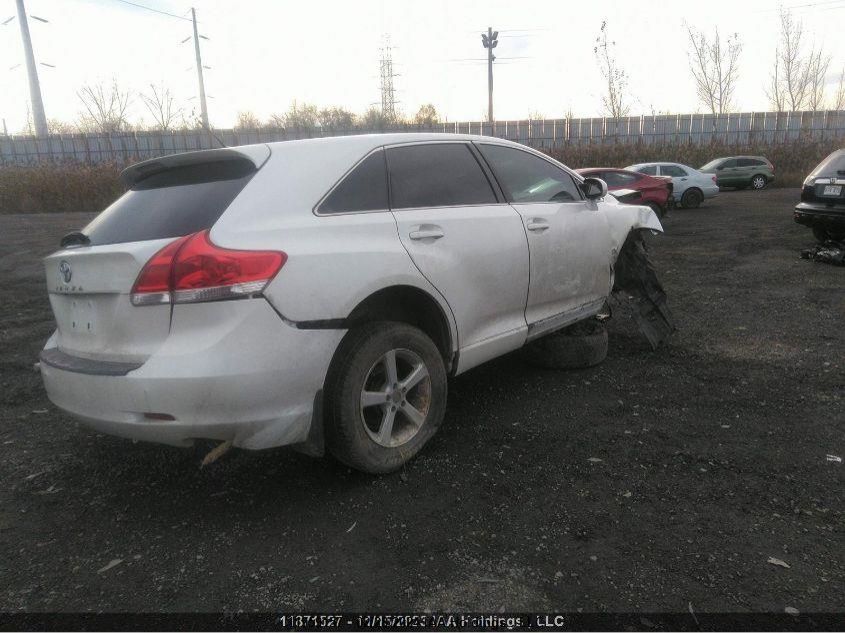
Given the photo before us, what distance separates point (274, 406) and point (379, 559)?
747 mm

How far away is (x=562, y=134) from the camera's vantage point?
2925cm

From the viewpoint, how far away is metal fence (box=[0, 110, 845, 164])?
27297 mm

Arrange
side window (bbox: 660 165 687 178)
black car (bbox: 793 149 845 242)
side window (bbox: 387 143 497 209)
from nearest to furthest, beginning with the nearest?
side window (bbox: 387 143 497 209)
black car (bbox: 793 149 845 242)
side window (bbox: 660 165 687 178)

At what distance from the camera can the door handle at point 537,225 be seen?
3648 millimetres

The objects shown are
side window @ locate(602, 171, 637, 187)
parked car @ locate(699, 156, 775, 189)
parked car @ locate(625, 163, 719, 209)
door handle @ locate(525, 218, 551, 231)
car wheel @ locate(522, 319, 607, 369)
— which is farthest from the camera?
parked car @ locate(699, 156, 775, 189)

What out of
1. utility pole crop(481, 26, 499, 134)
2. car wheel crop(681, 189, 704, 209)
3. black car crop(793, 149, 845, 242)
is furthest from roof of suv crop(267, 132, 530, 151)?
utility pole crop(481, 26, 499, 134)

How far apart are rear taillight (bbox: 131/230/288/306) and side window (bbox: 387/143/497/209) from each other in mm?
916

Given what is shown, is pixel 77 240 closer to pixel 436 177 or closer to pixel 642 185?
pixel 436 177

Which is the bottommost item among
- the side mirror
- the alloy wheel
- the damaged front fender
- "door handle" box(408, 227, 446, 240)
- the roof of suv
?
the alloy wheel

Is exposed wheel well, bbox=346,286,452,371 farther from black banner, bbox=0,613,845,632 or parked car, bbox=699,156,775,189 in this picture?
parked car, bbox=699,156,775,189

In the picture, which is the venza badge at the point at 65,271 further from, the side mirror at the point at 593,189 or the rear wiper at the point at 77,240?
the side mirror at the point at 593,189

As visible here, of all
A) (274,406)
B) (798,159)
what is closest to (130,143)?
(274,406)

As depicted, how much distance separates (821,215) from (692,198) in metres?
10.9

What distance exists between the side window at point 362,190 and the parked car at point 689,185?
17.3 metres
